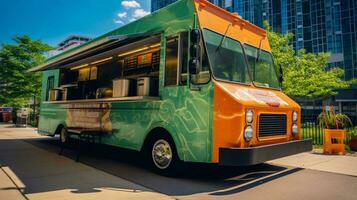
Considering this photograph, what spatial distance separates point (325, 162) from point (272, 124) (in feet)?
10.5

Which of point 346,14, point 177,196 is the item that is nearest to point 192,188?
point 177,196

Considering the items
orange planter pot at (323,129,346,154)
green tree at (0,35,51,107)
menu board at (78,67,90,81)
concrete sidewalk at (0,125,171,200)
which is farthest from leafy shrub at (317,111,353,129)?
green tree at (0,35,51,107)

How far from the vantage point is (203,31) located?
5203mm

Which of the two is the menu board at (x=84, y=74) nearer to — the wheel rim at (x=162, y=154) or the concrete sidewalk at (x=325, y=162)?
the wheel rim at (x=162, y=154)

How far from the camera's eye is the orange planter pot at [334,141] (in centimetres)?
877

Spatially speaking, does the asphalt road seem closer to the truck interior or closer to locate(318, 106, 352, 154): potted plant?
the truck interior

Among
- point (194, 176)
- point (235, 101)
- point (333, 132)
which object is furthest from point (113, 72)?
point (333, 132)

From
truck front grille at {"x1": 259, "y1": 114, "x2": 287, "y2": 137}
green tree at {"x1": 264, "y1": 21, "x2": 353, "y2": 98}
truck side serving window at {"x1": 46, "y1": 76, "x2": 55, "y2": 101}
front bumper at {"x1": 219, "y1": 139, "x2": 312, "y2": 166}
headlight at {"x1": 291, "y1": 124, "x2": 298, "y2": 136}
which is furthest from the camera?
green tree at {"x1": 264, "y1": 21, "x2": 353, "y2": 98}

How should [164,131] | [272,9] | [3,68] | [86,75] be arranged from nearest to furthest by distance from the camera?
[164,131] < [86,75] < [3,68] < [272,9]

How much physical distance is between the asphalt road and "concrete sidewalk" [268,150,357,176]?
507mm

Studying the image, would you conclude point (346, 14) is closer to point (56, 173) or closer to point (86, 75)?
point (86, 75)

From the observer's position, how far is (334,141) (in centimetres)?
897

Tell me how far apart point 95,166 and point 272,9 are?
49715mm

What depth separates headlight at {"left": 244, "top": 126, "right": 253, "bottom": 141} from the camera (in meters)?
4.77
